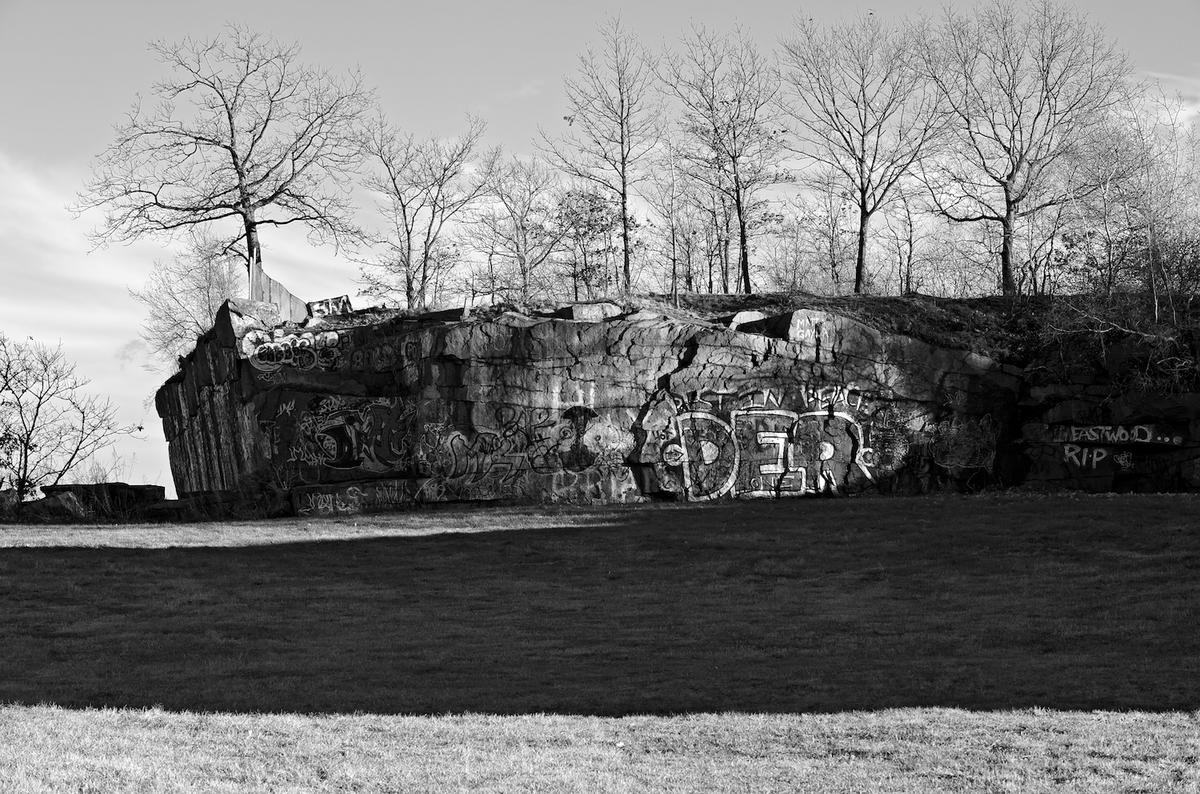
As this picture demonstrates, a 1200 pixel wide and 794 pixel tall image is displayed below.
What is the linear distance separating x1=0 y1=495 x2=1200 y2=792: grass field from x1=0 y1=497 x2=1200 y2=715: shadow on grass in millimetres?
77

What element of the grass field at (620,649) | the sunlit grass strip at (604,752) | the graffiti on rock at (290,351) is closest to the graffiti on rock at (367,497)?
the grass field at (620,649)

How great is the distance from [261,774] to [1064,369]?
27.9 metres

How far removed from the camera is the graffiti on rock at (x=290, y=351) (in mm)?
30611

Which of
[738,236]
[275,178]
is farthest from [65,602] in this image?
[738,236]

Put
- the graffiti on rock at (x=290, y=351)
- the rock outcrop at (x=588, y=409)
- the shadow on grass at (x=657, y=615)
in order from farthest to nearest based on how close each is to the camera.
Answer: the graffiti on rock at (x=290, y=351) < the rock outcrop at (x=588, y=409) < the shadow on grass at (x=657, y=615)

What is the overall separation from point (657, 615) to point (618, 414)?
40.5 ft

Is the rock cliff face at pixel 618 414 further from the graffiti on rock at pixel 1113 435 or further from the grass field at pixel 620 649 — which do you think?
the grass field at pixel 620 649

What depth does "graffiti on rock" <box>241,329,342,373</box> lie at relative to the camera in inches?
1205

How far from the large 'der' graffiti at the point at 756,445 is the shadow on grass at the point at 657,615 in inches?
84.4

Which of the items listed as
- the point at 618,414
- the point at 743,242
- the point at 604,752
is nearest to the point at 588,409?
the point at 618,414

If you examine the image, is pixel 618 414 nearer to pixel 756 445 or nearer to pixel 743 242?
pixel 756 445

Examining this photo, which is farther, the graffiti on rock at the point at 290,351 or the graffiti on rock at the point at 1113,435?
the graffiti on rock at the point at 290,351

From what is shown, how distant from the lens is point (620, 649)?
1520cm

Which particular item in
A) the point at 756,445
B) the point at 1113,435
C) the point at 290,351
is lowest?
the point at 1113,435
